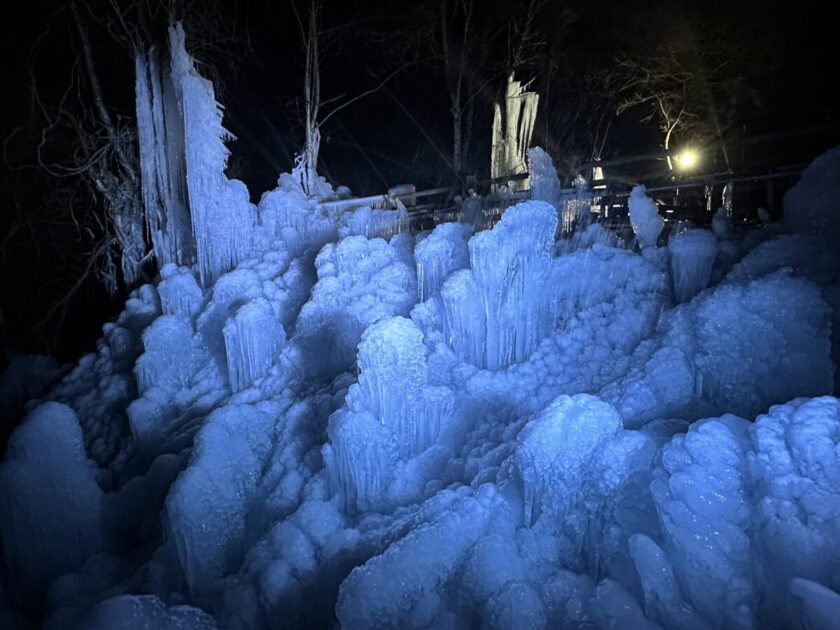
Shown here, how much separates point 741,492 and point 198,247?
7.49 m

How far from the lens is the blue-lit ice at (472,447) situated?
3293 mm

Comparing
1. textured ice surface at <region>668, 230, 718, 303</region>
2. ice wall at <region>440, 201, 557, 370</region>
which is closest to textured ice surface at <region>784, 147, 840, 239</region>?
textured ice surface at <region>668, 230, 718, 303</region>

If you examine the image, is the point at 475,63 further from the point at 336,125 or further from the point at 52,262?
the point at 52,262

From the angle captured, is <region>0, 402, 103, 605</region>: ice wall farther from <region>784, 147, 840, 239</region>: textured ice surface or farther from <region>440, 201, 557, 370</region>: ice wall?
<region>784, 147, 840, 239</region>: textured ice surface

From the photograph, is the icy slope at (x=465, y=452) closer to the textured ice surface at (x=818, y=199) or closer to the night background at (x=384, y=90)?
the textured ice surface at (x=818, y=199)

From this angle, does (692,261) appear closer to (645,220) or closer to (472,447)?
(645,220)

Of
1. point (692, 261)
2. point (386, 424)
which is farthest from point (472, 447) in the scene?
point (692, 261)

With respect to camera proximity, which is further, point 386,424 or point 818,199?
point 818,199

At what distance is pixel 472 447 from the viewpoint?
4.86m

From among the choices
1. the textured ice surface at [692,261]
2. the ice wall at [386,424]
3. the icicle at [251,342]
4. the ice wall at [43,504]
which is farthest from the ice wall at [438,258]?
the ice wall at [43,504]

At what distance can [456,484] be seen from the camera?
4.50m

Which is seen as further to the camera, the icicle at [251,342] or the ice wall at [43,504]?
the icicle at [251,342]

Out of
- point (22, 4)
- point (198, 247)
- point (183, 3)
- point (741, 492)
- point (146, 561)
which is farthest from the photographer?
point (22, 4)

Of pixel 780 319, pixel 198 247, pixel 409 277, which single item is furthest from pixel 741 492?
pixel 198 247
